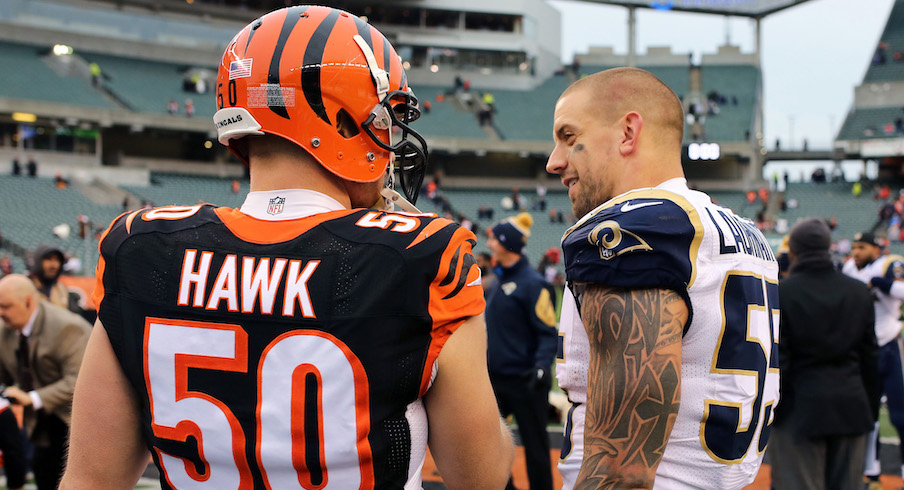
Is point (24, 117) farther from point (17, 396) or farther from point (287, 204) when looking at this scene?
point (287, 204)

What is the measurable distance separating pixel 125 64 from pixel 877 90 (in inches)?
1426

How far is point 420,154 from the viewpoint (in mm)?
1906

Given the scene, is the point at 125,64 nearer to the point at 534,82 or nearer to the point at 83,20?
the point at 83,20

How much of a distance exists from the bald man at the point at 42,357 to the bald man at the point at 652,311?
377cm

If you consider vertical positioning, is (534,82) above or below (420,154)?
above

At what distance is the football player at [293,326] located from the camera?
146 cm

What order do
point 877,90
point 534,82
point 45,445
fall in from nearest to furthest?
point 45,445 < point 877,90 < point 534,82

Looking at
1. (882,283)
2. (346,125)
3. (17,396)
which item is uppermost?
(346,125)

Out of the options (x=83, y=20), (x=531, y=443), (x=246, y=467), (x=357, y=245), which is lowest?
(x=531, y=443)

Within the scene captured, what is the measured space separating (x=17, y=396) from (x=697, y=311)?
4.15m

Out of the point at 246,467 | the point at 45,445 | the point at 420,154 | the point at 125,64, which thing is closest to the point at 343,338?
the point at 246,467

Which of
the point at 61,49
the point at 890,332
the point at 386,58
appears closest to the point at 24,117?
the point at 61,49

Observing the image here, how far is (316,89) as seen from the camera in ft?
5.40

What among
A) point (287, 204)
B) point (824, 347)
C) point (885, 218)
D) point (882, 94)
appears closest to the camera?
point (287, 204)
